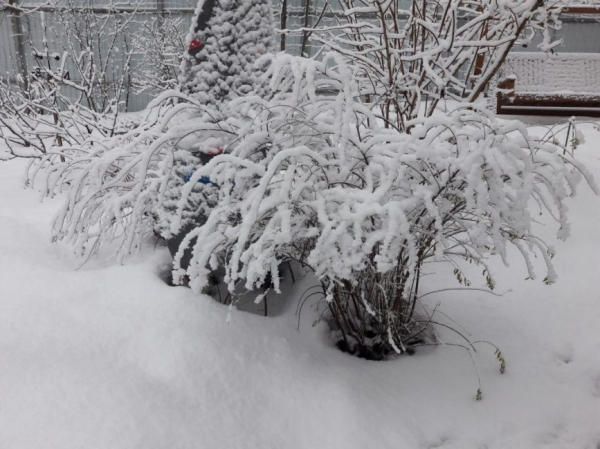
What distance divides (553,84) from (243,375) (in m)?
6.47

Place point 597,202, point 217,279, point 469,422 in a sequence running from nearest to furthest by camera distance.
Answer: point 469,422, point 217,279, point 597,202

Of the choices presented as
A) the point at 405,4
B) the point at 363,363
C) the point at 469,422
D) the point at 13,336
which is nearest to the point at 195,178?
the point at 13,336

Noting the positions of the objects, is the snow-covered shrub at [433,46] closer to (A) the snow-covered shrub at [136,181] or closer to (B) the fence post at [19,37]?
(A) the snow-covered shrub at [136,181]

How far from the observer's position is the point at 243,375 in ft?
5.26

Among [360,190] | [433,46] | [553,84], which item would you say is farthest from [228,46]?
[553,84]

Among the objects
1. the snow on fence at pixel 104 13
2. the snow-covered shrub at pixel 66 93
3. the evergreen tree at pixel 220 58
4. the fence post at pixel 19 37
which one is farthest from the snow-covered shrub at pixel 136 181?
the fence post at pixel 19 37

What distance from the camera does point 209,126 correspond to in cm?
167

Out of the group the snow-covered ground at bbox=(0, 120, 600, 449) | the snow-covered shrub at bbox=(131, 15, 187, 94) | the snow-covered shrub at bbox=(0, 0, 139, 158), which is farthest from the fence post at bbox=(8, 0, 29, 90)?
the snow-covered ground at bbox=(0, 120, 600, 449)

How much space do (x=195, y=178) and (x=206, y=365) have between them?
1.90ft

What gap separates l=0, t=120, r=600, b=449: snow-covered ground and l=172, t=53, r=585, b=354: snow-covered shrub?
0.74 ft

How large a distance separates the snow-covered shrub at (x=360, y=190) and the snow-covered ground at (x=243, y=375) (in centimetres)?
22

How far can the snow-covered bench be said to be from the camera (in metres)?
6.08

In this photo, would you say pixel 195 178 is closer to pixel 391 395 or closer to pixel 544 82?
pixel 391 395

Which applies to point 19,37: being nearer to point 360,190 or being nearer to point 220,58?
point 220,58
